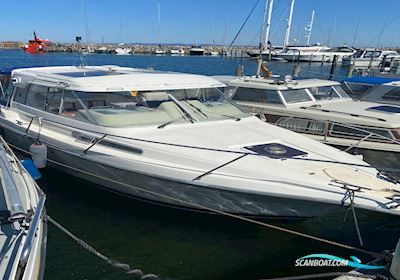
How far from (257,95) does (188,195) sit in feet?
19.5

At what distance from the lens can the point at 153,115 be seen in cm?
690

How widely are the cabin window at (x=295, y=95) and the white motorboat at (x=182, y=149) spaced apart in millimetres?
3197

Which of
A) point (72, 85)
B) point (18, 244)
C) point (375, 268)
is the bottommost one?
point (375, 268)

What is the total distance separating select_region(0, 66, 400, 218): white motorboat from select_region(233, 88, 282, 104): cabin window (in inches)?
122

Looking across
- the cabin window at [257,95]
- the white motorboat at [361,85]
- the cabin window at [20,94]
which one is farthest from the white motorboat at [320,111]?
the cabin window at [20,94]

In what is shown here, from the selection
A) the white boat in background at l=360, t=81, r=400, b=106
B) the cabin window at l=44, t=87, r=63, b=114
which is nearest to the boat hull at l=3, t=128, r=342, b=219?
the cabin window at l=44, t=87, r=63, b=114

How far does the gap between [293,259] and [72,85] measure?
191 inches

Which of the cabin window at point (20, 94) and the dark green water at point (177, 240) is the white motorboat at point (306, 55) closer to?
the cabin window at point (20, 94)

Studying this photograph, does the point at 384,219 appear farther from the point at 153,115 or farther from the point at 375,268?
the point at 153,115

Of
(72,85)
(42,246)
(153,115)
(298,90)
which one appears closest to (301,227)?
(153,115)

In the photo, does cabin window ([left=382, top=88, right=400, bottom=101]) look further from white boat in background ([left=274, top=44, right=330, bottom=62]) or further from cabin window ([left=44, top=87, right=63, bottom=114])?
white boat in background ([left=274, top=44, right=330, bottom=62])

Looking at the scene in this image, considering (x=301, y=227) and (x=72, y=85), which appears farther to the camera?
(x=72, y=85)

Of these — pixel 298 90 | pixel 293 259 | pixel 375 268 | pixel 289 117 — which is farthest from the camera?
pixel 298 90

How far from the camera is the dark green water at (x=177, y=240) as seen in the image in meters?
5.34
